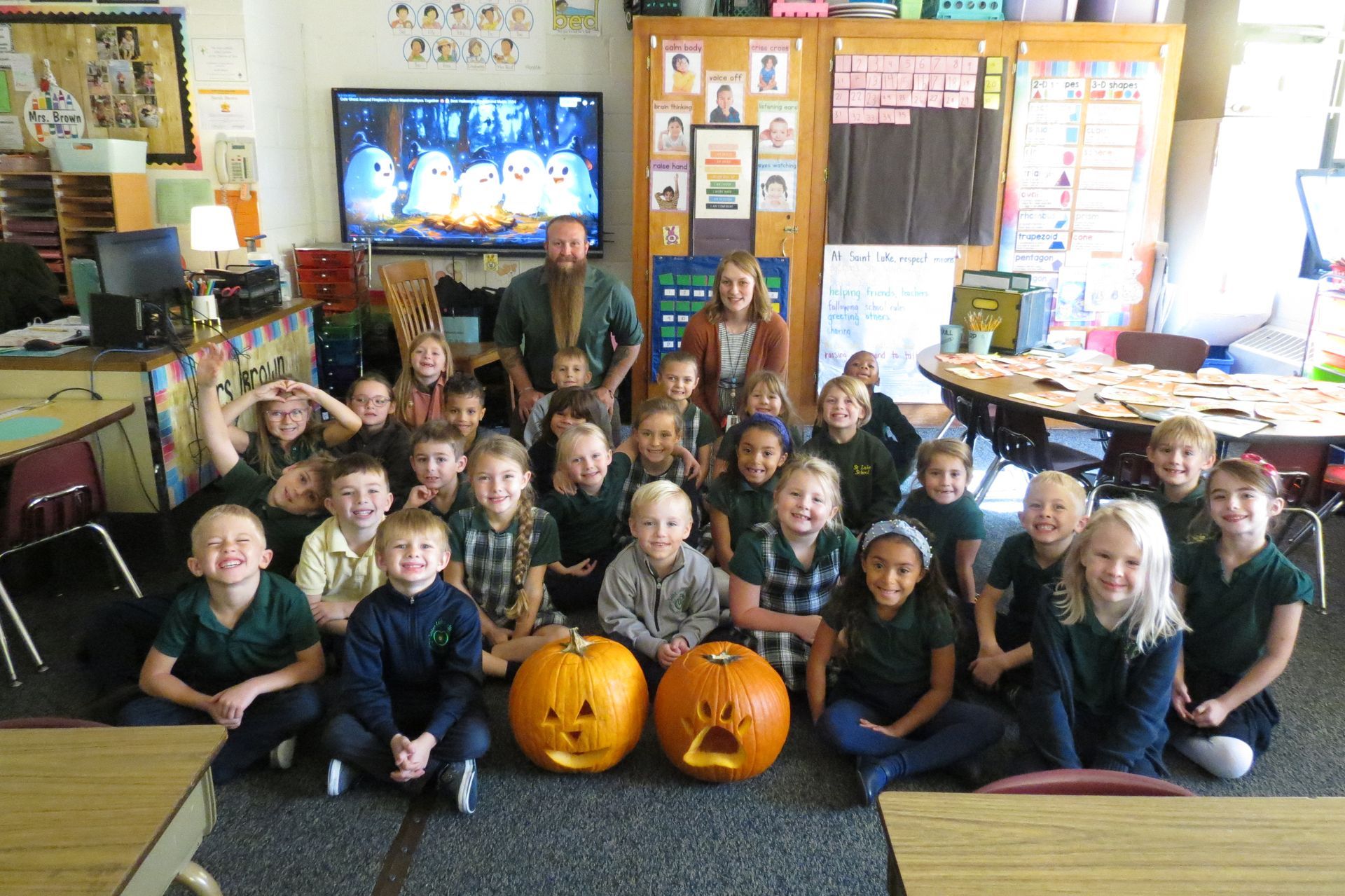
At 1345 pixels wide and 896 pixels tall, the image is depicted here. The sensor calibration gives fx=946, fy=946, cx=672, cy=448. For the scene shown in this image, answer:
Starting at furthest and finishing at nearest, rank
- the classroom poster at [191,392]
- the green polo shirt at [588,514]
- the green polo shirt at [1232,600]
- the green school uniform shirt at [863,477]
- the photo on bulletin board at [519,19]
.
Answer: the photo on bulletin board at [519,19], the classroom poster at [191,392], the green school uniform shirt at [863,477], the green polo shirt at [588,514], the green polo shirt at [1232,600]

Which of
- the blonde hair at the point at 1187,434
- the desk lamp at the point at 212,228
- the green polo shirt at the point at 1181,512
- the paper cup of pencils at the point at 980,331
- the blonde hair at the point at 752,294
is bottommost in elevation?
the green polo shirt at the point at 1181,512

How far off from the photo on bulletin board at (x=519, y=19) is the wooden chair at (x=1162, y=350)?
3.64 meters

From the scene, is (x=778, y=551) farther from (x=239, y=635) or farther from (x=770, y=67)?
(x=770, y=67)

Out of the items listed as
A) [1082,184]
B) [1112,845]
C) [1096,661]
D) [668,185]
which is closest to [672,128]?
[668,185]

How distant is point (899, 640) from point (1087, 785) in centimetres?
99

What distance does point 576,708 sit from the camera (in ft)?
7.13

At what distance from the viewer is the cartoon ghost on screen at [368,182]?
551 cm

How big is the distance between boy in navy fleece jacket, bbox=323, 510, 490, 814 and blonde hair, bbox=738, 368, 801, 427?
4.69 ft

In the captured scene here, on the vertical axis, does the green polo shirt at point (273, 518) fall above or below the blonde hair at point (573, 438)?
below

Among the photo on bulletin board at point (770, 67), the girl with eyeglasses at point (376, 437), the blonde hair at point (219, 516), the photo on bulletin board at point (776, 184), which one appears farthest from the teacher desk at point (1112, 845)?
the photo on bulletin board at point (770, 67)

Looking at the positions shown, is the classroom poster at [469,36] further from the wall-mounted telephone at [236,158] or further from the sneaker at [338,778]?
the sneaker at [338,778]

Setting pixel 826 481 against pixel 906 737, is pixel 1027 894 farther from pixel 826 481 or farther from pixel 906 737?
pixel 826 481

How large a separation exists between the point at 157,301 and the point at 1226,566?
3.88 meters

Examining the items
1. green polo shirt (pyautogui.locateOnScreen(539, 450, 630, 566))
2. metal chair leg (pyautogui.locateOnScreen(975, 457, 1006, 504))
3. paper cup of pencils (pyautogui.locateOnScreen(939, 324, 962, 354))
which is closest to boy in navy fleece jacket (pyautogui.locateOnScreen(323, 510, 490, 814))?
green polo shirt (pyautogui.locateOnScreen(539, 450, 630, 566))
